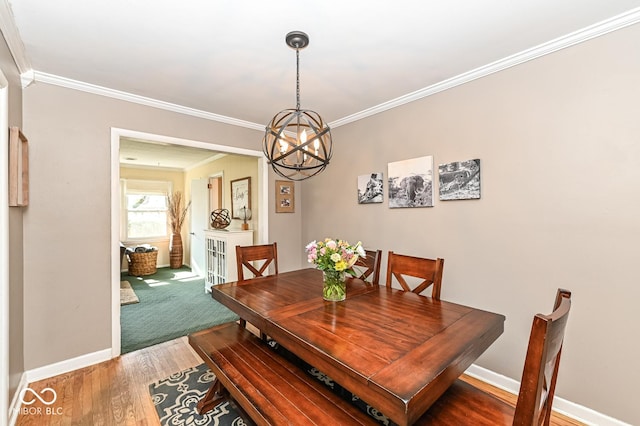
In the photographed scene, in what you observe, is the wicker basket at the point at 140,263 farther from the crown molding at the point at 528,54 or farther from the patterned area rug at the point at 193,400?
the crown molding at the point at 528,54

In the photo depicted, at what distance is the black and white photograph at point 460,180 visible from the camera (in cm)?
230

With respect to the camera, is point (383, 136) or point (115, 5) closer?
point (115, 5)

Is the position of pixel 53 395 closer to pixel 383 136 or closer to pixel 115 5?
pixel 115 5

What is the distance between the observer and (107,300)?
259 cm

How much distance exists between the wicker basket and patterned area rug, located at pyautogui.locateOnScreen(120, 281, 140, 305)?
757mm

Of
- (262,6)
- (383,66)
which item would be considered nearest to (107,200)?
(262,6)

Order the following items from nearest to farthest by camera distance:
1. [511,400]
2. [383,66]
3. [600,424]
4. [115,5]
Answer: [115,5] < [600,424] < [511,400] < [383,66]

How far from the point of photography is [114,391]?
212 centimetres

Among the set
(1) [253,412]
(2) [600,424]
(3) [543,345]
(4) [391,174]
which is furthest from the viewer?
(4) [391,174]

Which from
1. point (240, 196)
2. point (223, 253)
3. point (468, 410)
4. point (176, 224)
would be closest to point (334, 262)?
point (468, 410)

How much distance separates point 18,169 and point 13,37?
0.85 meters

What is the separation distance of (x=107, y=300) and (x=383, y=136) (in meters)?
3.18

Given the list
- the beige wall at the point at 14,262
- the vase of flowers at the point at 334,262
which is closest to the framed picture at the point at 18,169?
the beige wall at the point at 14,262

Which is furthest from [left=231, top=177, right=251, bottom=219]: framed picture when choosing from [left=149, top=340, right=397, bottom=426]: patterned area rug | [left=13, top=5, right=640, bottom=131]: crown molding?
[left=149, top=340, right=397, bottom=426]: patterned area rug
